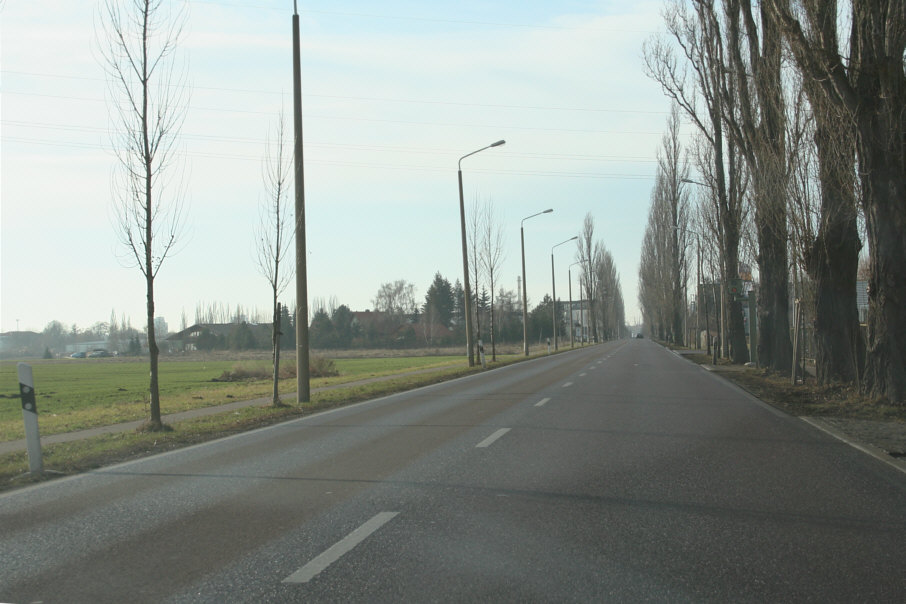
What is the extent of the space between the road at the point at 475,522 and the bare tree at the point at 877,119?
14.1 ft

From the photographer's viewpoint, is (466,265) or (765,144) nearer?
(765,144)

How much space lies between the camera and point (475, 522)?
19.4ft

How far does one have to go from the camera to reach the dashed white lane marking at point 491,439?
390 inches

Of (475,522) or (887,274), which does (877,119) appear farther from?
(475,522)

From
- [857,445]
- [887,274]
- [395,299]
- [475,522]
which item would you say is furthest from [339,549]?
[395,299]

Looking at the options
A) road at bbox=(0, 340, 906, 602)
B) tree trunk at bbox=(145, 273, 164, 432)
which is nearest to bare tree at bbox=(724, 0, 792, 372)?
road at bbox=(0, 340, 906, 602)

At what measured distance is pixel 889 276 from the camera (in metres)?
13.6

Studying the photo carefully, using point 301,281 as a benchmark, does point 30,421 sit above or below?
below

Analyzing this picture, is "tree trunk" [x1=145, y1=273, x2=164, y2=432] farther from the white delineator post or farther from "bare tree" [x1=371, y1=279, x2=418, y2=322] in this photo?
"bare tree" [x1=371, y1=279, x2=418, y2=322]

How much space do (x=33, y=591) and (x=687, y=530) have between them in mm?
4260

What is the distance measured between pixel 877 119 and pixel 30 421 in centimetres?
1361

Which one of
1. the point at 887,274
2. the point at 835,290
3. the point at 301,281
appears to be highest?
the point at 301,281

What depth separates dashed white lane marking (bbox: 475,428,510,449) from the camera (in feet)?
32.5

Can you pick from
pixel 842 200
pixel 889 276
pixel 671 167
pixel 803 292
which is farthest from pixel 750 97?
pixel 671 167
